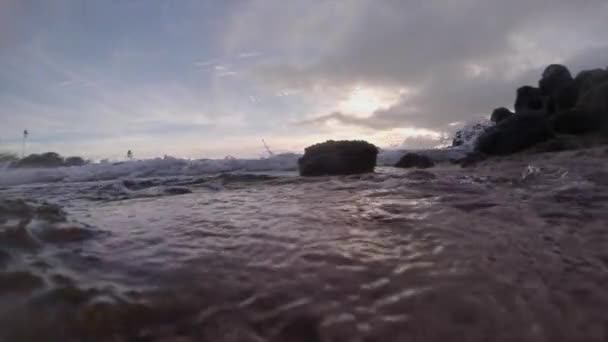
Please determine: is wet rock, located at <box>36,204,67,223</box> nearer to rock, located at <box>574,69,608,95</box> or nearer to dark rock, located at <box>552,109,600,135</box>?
dark rock, located at <box>552,109,600,135</box>

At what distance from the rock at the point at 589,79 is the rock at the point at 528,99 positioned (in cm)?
203

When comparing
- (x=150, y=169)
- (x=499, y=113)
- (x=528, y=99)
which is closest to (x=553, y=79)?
(x=528, y=99)

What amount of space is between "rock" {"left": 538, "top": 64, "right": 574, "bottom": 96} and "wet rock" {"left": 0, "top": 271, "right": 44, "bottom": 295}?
20782 millimetres

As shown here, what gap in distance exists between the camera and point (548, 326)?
4.18ft

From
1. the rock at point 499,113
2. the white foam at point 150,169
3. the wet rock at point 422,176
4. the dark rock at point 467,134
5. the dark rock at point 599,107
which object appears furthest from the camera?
the dark rock at point 467,134

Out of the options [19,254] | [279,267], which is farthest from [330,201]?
[19,254]

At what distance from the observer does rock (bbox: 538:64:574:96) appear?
699 inches

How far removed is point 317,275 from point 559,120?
1462 centimetres

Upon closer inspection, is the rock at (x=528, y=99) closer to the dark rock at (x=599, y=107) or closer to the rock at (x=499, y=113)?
the rock at (x=499, y=113)

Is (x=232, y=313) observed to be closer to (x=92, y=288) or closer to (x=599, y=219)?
(x=92, y=288)

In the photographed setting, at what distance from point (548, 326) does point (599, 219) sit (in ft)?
5.61

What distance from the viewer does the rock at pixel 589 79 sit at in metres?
14.9

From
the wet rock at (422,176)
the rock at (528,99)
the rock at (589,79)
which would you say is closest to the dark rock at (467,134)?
the rock at (528,99)

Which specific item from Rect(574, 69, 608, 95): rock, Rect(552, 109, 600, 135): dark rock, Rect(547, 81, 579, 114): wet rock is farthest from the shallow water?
Rect(547, 81, 579, 114): wet rock
